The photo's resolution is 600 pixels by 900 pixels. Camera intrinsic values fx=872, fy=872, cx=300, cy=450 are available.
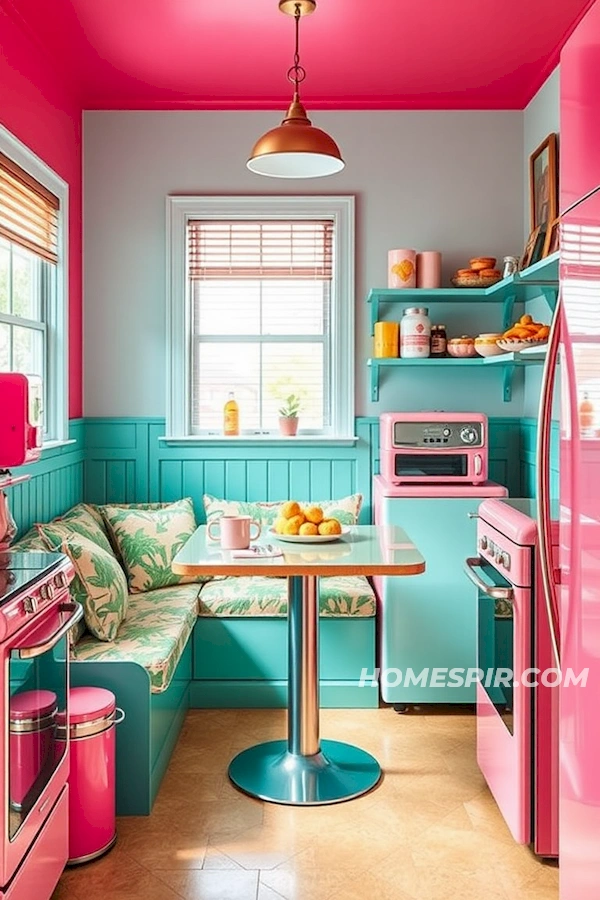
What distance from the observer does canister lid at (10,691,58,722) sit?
192cm

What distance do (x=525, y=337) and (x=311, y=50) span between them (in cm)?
149

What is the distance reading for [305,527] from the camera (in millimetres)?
2980

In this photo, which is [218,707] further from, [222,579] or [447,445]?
[447,445]

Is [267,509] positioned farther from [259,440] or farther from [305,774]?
[305,774]

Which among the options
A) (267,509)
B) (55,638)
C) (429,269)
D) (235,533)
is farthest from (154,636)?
(429,269)

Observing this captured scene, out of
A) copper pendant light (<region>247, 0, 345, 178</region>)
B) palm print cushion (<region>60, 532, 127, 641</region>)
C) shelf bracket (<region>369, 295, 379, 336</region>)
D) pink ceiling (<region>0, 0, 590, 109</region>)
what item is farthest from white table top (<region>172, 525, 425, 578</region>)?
pink ceiling (<region>0, 0, 590, 109</region>)

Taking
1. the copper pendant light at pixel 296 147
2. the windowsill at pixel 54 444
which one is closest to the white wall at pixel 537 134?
the copper pendant light at pixel 296 147

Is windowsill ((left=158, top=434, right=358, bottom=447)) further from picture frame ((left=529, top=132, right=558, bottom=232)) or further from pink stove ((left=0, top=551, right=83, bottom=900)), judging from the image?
pink stove ((left=0, top=551, right=83, bottom=900))

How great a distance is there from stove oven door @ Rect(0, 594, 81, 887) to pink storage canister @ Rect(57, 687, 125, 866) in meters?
0.16

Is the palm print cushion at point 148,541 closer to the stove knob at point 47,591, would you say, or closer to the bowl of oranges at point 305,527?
the bowl of oranges at point 305,527

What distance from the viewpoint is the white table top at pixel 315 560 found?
257 cm

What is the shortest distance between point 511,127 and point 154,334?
205 centimetres

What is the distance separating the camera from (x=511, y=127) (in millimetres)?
4320

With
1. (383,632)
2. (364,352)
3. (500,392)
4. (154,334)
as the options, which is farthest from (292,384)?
(383,632)
